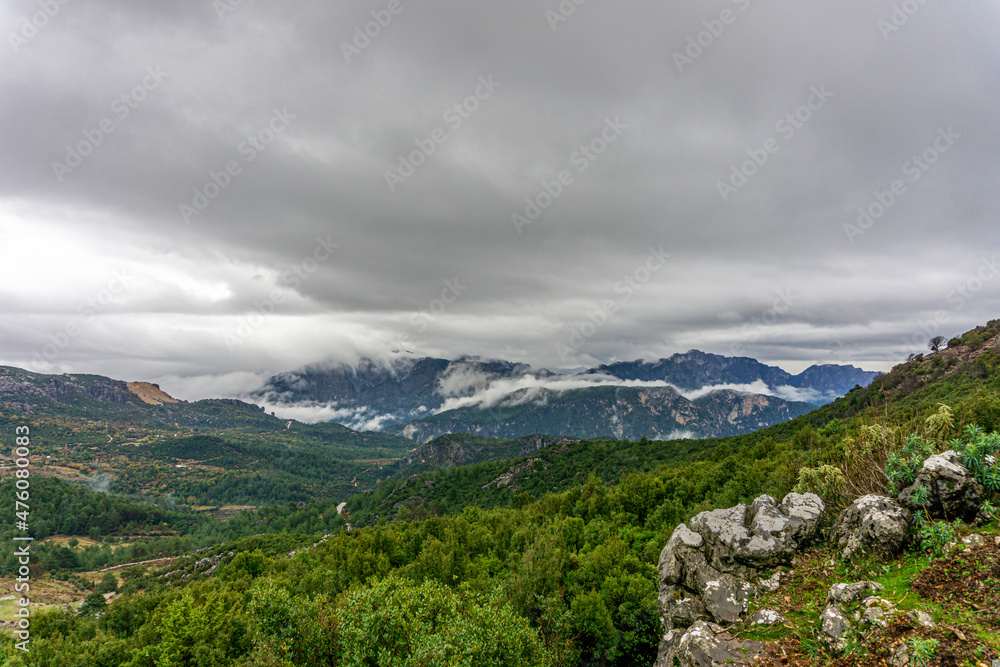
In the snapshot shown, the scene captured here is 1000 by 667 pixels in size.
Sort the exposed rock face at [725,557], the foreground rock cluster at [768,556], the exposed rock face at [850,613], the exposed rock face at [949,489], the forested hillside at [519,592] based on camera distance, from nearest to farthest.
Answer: the exposed rock face at [850,613] < the foreground rock cluster at [768,556] < the exposed rock face at [949,489] < the exposed rock face at [725,557] < the forested hillside at [519,592]

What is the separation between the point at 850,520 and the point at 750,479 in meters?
40.5

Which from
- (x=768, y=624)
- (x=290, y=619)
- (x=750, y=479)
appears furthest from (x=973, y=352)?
(x=290, y=619)

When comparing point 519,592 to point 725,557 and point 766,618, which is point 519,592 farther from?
point 766,618

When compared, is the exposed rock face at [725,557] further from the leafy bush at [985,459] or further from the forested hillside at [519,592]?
the leafy bush at [985,459]

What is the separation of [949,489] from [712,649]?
1399 centimetres

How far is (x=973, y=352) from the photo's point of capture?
106062 mm

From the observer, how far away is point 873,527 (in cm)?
1872

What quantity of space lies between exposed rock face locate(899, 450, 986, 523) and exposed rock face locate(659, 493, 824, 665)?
5500 mm

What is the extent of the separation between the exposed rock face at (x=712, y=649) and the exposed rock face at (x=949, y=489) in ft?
37.3

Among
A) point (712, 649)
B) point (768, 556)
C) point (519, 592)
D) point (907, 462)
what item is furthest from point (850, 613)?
point (519, 592)

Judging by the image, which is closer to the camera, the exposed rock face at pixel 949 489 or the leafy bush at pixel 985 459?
the leafy bush at pixel 985 459

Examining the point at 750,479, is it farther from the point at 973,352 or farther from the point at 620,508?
the point at 973,352

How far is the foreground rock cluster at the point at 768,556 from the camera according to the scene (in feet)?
51.9

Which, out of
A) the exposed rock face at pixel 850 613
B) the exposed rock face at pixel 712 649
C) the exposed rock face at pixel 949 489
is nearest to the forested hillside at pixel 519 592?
the exposed rock face at pixel 850 613
